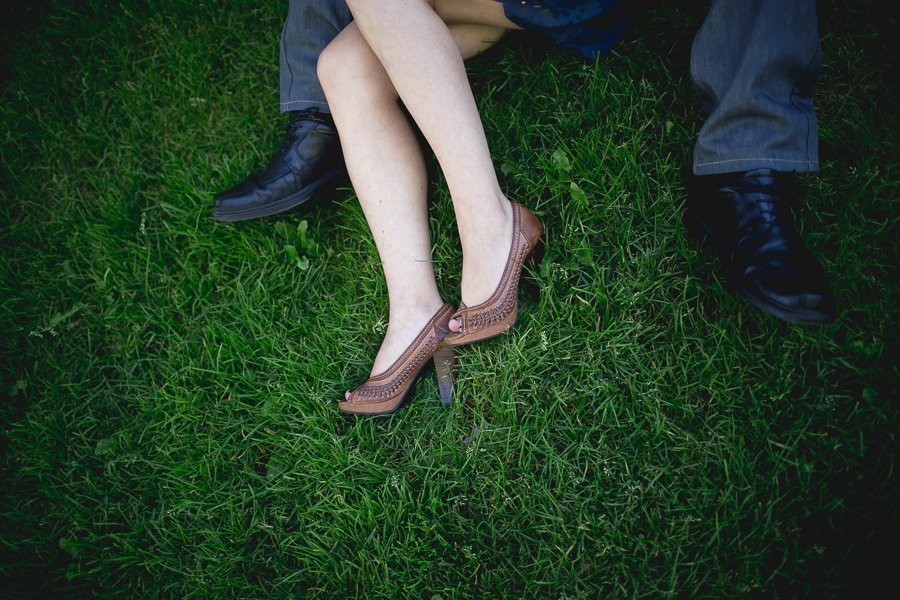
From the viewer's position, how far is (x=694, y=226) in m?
1.62

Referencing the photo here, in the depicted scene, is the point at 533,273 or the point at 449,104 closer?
the point at 449,104

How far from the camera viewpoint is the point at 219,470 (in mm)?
1821

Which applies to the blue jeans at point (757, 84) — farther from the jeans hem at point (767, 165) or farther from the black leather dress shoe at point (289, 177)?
the black leather dress shoe at point (289, 177)

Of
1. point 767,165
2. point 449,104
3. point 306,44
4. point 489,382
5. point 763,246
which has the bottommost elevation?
point 489,382

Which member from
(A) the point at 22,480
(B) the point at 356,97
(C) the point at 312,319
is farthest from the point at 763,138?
(A) the point at 22,480

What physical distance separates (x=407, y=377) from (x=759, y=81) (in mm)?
1492

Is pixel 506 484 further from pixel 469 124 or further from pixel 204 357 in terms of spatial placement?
pixel 204 357

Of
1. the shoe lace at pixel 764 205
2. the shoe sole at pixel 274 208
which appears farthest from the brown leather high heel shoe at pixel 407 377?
the shoe lace at pixel 764 205

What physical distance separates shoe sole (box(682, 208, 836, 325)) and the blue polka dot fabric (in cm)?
72

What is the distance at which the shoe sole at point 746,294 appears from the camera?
1298 mm

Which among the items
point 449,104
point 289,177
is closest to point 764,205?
point 449,104

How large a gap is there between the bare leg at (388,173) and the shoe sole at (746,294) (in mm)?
970

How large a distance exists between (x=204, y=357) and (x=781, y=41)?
2.39m

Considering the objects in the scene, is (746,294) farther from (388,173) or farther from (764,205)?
(388,173)
